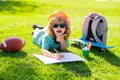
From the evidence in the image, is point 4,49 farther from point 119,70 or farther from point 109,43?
point 109,43

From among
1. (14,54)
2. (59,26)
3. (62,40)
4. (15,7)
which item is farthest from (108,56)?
(15,7)

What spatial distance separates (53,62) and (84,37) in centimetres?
195

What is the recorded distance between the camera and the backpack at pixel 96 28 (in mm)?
7688

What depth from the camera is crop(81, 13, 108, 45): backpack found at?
303 inches

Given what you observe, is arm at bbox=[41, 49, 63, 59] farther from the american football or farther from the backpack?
the backpack

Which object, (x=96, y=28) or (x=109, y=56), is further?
(x=96, y=28)

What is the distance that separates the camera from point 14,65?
6191 mm

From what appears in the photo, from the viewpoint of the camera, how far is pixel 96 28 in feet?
25.4

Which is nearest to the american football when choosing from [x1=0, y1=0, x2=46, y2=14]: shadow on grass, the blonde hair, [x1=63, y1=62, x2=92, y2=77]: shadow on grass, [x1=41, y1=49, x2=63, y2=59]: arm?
[x1=41, y1=49, x2=63, y2=59]: arm

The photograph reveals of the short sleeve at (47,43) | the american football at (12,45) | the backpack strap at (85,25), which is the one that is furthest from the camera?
the backpack strap at (85,25)

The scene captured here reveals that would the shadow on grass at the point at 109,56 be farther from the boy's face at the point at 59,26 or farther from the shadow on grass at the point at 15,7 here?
the shadow on grass at the point at 15,7

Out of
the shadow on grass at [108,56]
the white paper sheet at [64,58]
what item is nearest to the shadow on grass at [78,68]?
the white paper sheet at [64,58]

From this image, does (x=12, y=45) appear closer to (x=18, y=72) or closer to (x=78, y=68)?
(x=18, y=72)

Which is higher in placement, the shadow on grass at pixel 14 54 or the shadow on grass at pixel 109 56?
the shadow on grass at pixel 14 54
